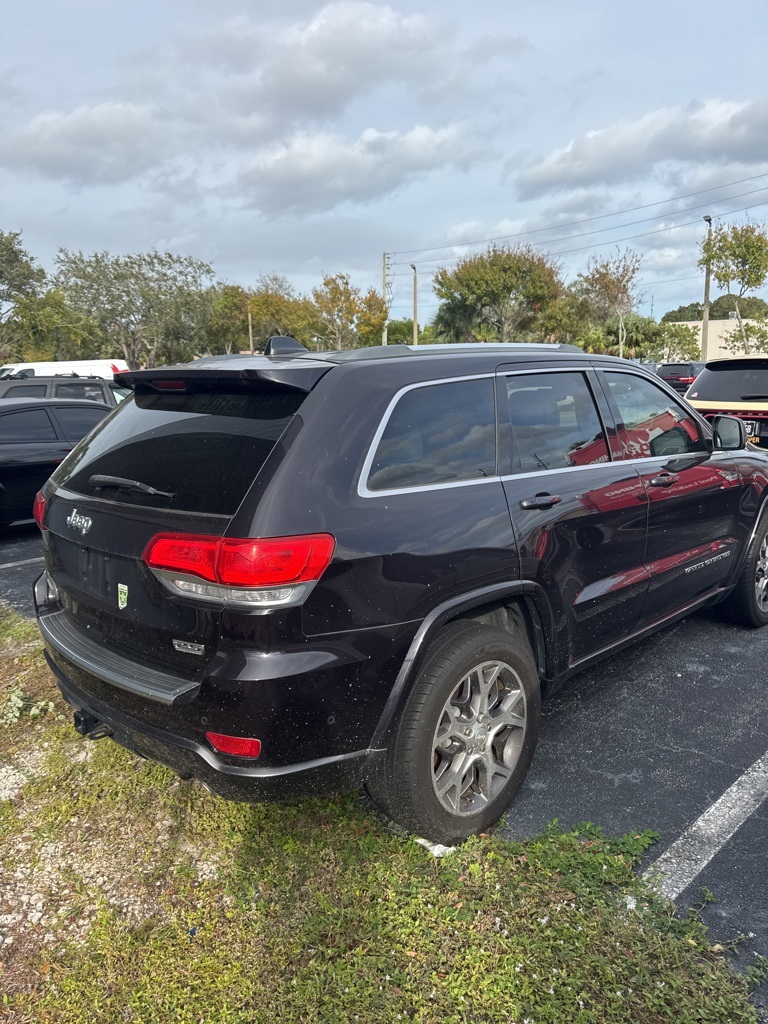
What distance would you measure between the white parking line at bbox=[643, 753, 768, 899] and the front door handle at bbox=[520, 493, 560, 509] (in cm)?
134

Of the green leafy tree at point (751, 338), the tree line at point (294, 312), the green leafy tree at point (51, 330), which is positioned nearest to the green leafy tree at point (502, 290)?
the tree line at point (294, 312)

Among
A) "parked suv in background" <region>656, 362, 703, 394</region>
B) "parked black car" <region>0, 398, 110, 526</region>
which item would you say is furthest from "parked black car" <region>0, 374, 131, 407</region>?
"parked suv in background" <region>656, 362, 703, 394</region>

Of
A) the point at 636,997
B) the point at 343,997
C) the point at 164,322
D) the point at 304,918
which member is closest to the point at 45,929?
the point at 304,918

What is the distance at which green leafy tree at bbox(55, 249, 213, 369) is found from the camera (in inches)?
1845

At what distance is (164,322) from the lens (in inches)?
1913

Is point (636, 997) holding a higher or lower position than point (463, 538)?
lower

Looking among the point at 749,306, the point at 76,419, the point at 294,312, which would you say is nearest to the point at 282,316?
the point at 294,312

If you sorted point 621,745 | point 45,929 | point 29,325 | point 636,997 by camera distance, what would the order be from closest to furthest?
1. point 636,997
2. point 45,929
3. point 621,745
4. point 29,325

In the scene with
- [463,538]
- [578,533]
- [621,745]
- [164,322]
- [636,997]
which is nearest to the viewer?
[636,997]

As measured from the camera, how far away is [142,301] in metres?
48.4

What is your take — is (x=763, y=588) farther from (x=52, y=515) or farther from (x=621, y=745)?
(x=52, y=515)

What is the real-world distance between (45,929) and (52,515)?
1.46m

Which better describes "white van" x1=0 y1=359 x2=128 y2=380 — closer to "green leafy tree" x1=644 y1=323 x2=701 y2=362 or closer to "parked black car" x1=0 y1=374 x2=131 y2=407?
"parked black car" x1=0 y1=374 x2=131 y2=407

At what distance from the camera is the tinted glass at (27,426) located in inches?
304
